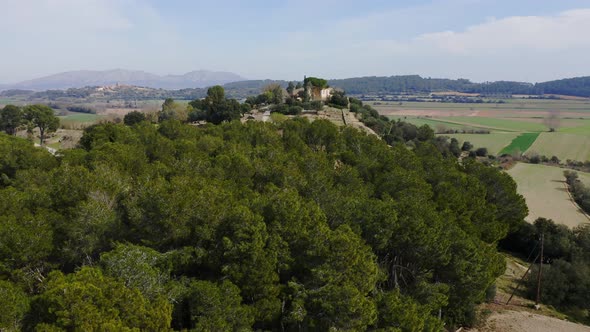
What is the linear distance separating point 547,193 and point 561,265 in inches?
1006

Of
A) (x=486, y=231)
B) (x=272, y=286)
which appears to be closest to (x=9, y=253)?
(x=272, y=286)

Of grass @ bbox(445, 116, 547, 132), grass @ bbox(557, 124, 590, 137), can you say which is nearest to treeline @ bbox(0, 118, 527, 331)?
grass @ bbox(557, 124, 590, 137)

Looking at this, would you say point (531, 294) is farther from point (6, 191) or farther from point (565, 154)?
point (565, 154)

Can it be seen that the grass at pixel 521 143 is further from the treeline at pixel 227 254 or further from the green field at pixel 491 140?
the treeline at pixel 227 254

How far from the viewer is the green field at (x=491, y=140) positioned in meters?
84.6

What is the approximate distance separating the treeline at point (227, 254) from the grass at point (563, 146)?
61.1 meters

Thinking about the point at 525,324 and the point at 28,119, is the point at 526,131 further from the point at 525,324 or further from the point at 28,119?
the point at 28,119

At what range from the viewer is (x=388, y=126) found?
79.1 metres

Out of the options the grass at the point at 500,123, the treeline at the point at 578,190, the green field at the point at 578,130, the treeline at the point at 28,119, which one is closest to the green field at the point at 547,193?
the treeline at the point at 578,190

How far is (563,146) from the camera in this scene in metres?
81.2

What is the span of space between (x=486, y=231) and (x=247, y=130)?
2781 cm

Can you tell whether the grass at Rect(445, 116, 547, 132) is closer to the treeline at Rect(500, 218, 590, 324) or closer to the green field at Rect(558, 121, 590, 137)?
the green field at Rect(558, 121, 590, 137)

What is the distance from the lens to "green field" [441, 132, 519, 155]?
8456cm

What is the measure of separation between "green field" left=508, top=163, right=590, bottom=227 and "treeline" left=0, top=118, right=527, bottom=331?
22504mm
